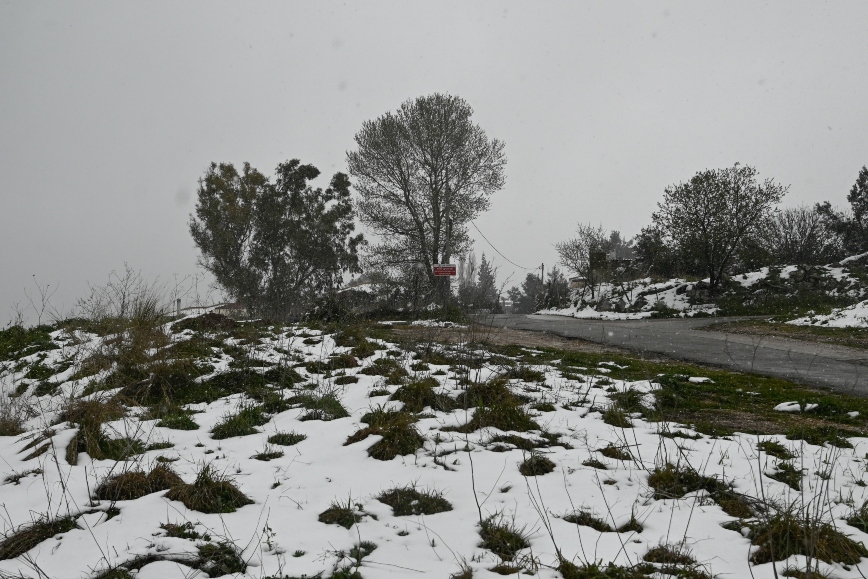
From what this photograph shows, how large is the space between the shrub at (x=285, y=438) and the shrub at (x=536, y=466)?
193cm

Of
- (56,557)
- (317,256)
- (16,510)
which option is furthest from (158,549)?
(317,256)

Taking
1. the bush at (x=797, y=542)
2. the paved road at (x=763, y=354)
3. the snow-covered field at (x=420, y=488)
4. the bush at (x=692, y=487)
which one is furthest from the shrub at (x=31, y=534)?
the paved road at (x=763, y=354)

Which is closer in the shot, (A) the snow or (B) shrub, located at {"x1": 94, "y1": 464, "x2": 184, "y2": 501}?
(B) shrub, located at {"x1": 94, "y1": 464, "x2": 184, "y2": 501}

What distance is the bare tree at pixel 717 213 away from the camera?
1991 cm

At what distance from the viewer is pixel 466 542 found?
242 centimetres

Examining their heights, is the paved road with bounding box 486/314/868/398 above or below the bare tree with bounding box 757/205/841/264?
below

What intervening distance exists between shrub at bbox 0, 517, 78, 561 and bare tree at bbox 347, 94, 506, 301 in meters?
17.7

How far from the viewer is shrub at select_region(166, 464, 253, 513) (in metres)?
2.75

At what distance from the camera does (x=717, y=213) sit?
2025 cm

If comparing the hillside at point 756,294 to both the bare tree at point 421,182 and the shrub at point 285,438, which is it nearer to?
the bare tree at point 421,182

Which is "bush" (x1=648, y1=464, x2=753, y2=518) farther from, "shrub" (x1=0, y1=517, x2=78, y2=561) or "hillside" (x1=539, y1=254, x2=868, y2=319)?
"hillside" (x1=539, y1=254, x2=868, y2=319)

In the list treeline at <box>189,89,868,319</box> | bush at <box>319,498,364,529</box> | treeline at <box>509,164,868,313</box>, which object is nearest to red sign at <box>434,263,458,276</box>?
treeline at <box>189,89,868,319</box>

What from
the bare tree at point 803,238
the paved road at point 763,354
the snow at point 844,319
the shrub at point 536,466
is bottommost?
the shrub at point 536,466

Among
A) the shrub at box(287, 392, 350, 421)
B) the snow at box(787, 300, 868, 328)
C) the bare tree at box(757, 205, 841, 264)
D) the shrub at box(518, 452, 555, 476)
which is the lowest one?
the shrub at box(518, 452, 555, 476)
